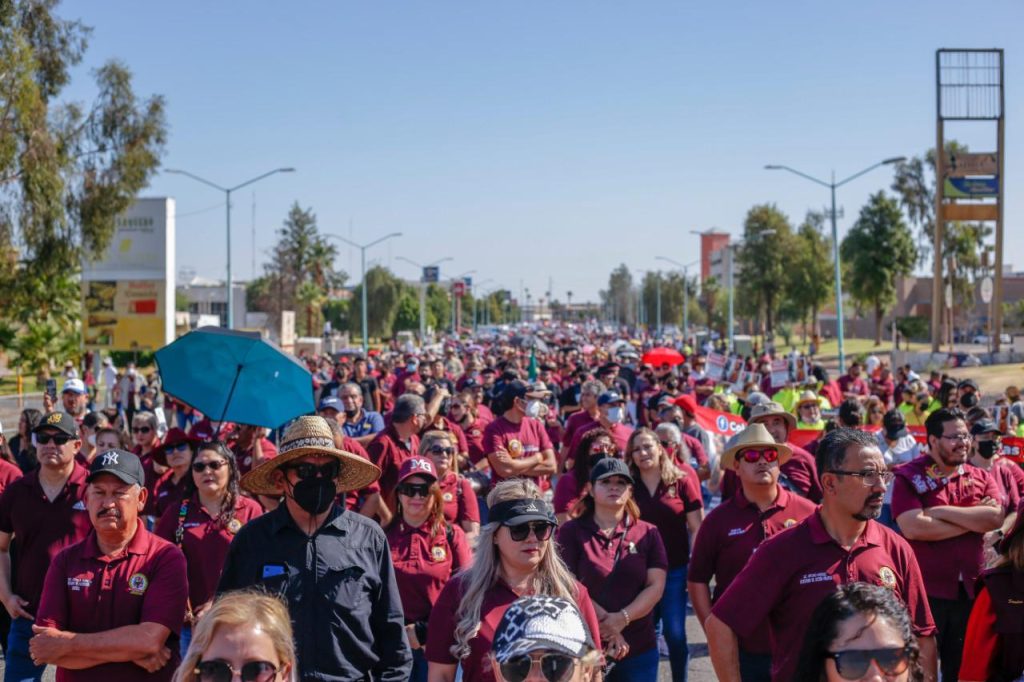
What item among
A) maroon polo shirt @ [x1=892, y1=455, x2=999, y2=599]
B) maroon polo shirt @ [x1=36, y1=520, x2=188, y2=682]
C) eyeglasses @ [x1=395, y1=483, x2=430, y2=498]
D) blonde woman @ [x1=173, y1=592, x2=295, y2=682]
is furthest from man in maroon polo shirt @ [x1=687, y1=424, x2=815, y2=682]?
blonde woman @ [x1=173, y1=592, x2=295, y2=682]

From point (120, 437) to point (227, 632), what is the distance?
5701 millimetres

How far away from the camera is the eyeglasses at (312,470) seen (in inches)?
182

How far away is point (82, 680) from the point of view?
15.0 feet

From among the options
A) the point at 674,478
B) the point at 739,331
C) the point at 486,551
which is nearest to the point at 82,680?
the point at 486,551

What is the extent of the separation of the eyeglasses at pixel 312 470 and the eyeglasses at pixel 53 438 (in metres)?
2.50

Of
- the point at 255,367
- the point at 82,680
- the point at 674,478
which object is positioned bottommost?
the point at 82,680

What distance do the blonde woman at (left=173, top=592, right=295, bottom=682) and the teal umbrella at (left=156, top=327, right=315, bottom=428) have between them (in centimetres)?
419

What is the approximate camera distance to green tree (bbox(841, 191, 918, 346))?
63.8 metres

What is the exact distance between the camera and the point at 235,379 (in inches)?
294

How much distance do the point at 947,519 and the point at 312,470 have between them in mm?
3351

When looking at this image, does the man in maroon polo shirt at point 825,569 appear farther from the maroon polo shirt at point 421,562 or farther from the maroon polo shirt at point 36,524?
the maroon polo shirt at point 36,524

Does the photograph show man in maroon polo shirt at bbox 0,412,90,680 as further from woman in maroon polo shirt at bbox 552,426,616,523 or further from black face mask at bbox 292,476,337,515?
woman in maroon polo shirt at bbox 552,426,616,523

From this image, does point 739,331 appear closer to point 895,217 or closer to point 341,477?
point 895,217

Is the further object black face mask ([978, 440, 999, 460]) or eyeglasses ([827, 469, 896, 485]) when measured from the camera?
black face mask ([978, 440, 999, 460])
